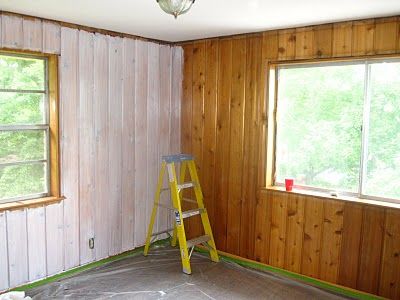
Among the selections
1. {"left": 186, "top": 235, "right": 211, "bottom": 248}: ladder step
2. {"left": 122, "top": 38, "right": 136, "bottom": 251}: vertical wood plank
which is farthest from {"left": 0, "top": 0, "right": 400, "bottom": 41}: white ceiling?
{"left": 186, "top": 235, "right": 211, "bottom": 248}: ladder step

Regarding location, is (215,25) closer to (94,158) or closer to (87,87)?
(87,87)

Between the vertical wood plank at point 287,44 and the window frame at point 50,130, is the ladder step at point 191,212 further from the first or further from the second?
the vertical wood plank at point 287,44

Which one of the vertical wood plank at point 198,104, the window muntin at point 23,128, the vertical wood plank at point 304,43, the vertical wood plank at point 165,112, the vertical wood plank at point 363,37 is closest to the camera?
the vertical wood plank at point 363,37

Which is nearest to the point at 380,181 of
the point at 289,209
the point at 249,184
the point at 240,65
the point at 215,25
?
the point at 289,209

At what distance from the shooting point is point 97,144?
145 inches

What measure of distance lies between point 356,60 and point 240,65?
1104 mm

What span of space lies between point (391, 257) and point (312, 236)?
65cm

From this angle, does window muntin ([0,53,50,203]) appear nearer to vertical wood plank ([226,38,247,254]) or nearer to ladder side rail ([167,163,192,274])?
ladder side rail ([167,163,192,274])

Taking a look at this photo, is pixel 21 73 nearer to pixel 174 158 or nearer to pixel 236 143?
pixel 174 158

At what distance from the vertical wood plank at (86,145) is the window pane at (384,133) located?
249 centimetres

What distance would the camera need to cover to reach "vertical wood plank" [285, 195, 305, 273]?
11.5 feet

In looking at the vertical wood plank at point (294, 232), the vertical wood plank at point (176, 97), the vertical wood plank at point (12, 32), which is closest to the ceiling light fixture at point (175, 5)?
the vertical wood plank at point (12, 32)

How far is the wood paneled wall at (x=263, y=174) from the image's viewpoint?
10.1 feet

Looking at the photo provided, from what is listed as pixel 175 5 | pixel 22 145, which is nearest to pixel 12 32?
pixel 22 145
